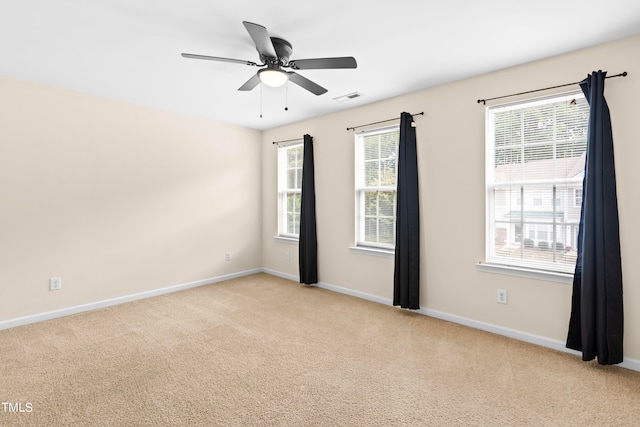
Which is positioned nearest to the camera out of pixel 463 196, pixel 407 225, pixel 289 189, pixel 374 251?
pixel 463 196

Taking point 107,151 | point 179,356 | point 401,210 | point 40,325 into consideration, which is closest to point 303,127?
point 401,210

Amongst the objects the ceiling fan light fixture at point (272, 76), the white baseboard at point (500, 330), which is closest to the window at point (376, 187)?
the white baseboard at point (500, 330)

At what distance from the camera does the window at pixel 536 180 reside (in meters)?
2.78

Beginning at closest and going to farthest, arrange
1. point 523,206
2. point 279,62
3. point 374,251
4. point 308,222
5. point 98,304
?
point 279,62
point 523,206
point 98,304
point 374,251
point 308,222

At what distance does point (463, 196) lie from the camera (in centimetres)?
333

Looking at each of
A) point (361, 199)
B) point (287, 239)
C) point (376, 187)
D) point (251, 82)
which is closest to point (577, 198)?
point (376, 187)

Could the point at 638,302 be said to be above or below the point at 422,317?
above

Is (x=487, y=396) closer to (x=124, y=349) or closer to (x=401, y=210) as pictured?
(x=401, y=210)

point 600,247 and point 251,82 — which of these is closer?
point 600,247

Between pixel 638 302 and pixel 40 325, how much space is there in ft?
17.8

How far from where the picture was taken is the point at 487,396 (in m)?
2.11

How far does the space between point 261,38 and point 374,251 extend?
9.16 feet

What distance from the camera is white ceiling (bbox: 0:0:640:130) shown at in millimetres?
2078

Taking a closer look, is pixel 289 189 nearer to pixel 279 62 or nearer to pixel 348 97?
pixel 348 97
